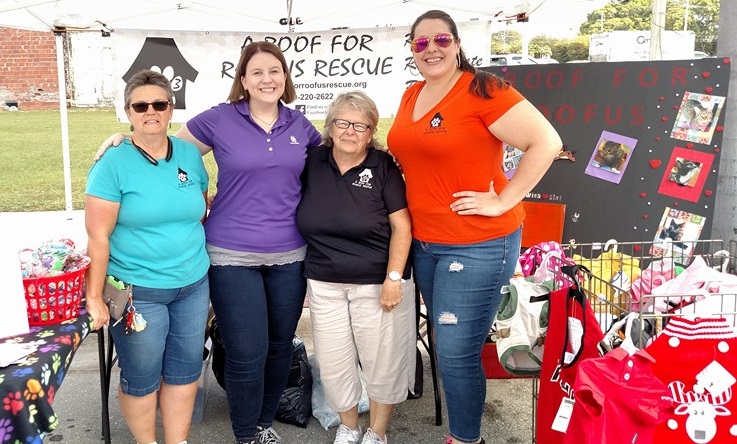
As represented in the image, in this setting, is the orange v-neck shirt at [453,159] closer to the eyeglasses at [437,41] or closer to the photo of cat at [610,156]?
the eyeglasses at [437,41]

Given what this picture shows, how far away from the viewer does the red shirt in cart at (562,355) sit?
2168 millimetres

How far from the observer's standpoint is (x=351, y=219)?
106 inches

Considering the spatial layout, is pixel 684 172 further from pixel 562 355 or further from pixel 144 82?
pixel 144 82

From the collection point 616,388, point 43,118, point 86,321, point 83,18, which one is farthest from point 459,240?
point 43,118

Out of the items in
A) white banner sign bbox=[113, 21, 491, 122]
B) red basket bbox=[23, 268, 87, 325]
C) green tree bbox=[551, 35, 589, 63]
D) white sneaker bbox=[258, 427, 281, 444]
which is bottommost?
white sneaker bbox=[258, 427, 281, 444]

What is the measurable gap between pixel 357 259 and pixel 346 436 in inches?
34.6

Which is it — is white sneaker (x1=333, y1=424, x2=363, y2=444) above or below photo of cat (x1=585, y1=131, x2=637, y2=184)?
below

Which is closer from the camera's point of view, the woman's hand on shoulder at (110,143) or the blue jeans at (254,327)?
the woman's hand on shoulder at (110,143)

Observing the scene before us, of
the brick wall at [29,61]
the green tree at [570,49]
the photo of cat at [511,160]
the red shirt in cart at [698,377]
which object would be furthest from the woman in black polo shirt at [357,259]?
the green tree at [570,49]

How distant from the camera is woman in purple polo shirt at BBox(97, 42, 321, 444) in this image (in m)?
2.68

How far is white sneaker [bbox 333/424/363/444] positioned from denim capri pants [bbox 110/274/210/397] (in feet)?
2.41

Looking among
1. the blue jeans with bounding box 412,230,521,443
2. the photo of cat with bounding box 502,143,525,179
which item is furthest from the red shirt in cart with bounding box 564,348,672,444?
the photo of cat with bounding box 502,143,525,179

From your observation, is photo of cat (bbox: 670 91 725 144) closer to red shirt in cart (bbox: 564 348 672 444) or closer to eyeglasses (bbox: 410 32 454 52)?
eyeglasses (bbox: 410 32 454 52)

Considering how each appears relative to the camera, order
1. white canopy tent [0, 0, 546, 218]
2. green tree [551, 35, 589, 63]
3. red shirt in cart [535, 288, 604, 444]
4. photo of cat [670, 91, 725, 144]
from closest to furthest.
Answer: red shirt in cart [535, 288, 604, 444], photo of cat [670, 91, 725, 144], white canopy tent [0, 0, 546, 218], green tree [551, 35, 589, 63]
